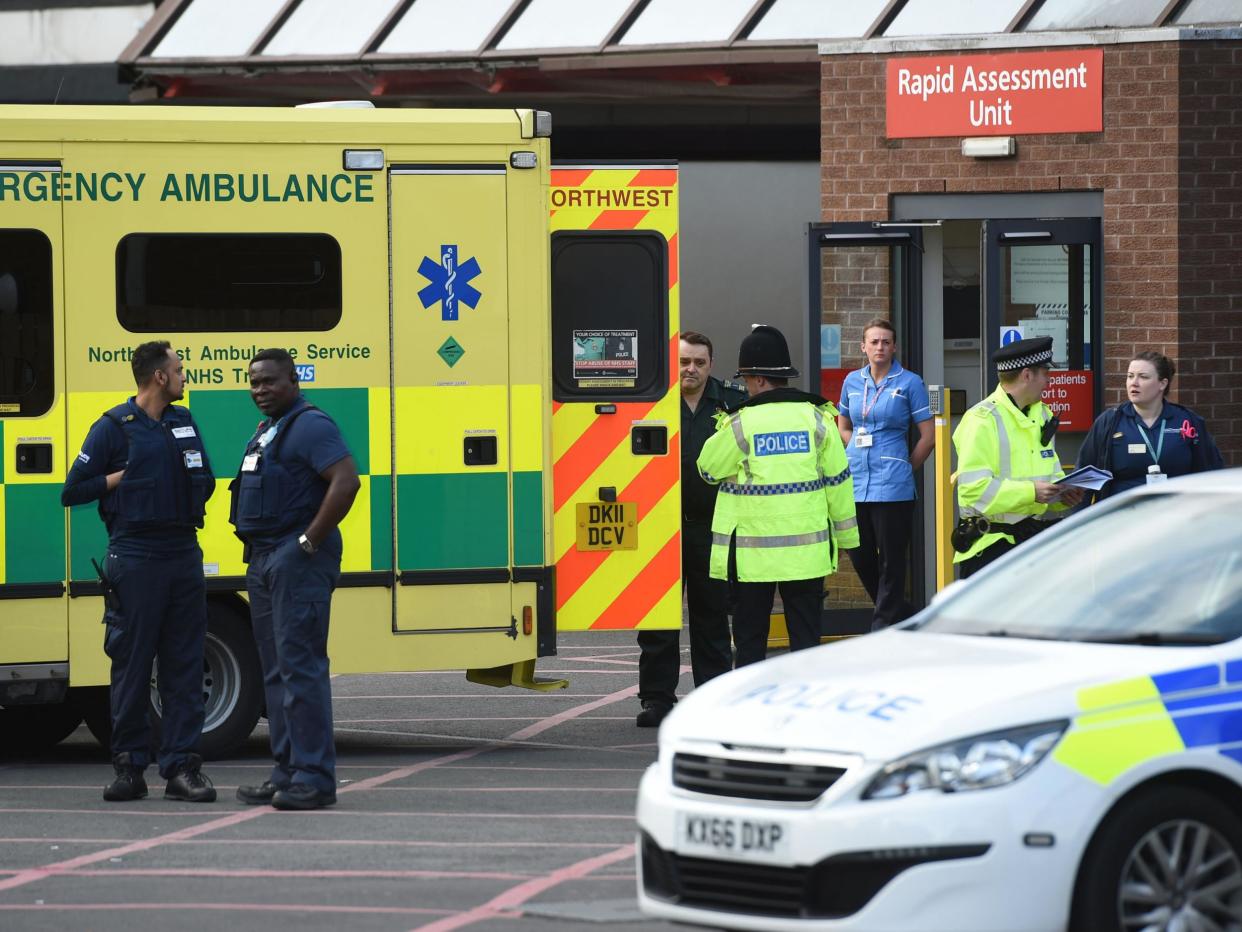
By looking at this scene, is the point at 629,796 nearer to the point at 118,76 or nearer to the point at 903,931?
the point at 903,931

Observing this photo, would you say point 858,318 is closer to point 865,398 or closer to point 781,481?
point 865,398

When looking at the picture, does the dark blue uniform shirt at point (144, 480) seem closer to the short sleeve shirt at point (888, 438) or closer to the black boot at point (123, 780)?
the black boot at point (123, 780)

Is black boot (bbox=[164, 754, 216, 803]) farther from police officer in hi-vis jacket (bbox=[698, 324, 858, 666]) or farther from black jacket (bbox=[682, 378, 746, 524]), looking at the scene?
black jacket (bbox=[682, 378, 746, 524])

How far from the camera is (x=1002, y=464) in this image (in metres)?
9.43

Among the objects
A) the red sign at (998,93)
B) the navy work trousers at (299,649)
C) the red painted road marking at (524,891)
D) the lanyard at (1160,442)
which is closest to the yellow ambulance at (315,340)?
the navy work trousers at (299,649)

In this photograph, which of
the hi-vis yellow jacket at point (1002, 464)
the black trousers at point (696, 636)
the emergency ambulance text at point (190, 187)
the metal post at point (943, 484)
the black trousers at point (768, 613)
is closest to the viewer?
the hi-vis yellow jacket at point (1002, 464)

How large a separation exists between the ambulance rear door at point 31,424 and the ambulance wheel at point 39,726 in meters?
0.97

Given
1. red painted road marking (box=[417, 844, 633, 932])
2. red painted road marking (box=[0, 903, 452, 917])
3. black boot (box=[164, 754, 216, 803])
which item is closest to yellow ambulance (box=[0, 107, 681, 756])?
black boot (box=[164, 754, 216, 803])

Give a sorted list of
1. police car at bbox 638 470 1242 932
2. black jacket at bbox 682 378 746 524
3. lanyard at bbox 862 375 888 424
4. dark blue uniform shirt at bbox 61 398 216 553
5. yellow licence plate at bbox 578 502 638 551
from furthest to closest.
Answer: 1. lanyard at bbox 862 375 888 424
2. black jacket at bbox 682 378 746 524
3. yellow licence plate at bbox 578 502 638 551
4. dark blue uniform shirt at bbox 61 398 216 553
5. police car at bbox 638 470 1242 932

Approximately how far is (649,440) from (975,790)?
5.07 meters

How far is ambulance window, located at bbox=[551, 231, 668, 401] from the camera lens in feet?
33.7

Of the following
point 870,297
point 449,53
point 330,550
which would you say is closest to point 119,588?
point 330,550

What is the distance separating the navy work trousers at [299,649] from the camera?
846 centimetres

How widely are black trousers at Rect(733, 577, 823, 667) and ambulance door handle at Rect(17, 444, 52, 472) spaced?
3.08 meters
